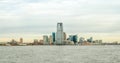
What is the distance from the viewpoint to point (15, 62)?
3314 inches

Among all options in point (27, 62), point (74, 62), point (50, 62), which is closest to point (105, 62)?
point (74, 62)

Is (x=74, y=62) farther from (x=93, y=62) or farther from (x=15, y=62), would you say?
(x=15, y=62)

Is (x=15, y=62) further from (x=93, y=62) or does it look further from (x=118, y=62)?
(x=118, y=62)

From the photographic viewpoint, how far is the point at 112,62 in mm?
83812

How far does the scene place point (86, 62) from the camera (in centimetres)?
8219

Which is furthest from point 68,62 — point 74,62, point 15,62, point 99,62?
point 15,62

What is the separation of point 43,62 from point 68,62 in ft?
20.6

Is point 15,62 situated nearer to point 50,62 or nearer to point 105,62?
point 50,62

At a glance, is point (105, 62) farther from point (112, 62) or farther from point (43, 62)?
point (43, 62)

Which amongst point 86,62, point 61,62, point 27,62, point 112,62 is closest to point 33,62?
point 27,62

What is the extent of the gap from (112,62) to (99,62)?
3816mm

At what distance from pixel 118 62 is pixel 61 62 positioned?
14434mm

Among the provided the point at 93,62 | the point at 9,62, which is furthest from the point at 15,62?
the point at 93,62

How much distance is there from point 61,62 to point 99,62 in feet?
31.3
